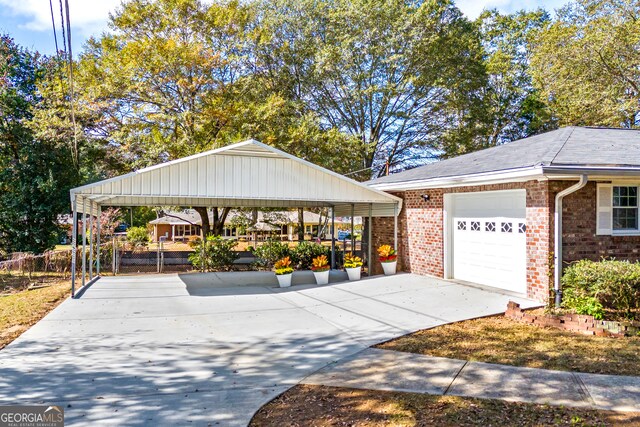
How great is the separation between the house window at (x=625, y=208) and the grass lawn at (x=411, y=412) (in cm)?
553

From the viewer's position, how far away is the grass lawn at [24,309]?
6.81 metres

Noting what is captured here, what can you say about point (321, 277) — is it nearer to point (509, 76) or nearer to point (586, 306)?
point (586, 306)

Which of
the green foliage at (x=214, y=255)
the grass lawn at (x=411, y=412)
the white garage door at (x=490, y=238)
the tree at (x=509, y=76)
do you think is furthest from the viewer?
the tree at (x=509, y=76)

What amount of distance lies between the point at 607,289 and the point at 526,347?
2.06m

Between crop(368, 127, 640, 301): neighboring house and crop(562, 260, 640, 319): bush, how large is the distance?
0.58 metres

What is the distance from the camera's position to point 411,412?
383cm

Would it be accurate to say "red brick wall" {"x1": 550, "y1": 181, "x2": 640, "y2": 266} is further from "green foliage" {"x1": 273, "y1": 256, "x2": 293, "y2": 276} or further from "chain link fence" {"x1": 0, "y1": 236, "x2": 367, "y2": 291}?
"chain link fence" {"x1": 0, "y1": 236, "x2": 367, "y2": 291}

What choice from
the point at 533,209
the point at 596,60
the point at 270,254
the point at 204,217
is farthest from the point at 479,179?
the point at 204,217

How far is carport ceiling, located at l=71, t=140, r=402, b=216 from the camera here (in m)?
9.58

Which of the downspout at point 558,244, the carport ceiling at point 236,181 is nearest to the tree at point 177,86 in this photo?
the carport ceiling at point 236,181

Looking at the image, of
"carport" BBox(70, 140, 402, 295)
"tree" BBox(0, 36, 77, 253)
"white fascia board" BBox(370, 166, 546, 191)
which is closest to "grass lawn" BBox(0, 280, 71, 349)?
"carport" BBox(70, 140, 402, 295)

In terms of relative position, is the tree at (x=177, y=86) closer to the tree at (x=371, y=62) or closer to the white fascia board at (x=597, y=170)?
the tree at (x=371, y=62)

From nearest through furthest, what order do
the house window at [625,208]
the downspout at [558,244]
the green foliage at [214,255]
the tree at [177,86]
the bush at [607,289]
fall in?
the bush at [607,289] → the downspout at [558,244] → the house window at [625,208] → the green foliage at [214,255] → the tree at [177,86]

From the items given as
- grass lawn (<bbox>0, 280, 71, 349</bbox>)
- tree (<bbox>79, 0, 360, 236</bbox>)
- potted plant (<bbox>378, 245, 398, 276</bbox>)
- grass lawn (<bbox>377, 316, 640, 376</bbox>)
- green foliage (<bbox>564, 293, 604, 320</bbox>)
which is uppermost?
tree (<bbox>79, 0, 360, 236</bbox>)
